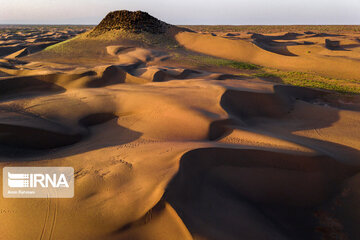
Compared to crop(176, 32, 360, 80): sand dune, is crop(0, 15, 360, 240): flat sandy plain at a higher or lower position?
lower

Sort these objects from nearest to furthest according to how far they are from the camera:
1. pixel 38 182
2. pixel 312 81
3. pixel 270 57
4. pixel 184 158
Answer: pixel 38 182 → pixel 184 158 → pixel 312 81 → pixel 270 57

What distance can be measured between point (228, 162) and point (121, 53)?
1260 cm

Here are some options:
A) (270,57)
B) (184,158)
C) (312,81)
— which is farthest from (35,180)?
(270,57)

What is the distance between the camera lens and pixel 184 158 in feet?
9.75

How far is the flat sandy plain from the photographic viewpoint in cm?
236

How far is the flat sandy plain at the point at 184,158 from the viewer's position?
2.36 m

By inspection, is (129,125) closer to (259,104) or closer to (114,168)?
(114,168)

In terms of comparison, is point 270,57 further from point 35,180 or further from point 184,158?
point 35,180

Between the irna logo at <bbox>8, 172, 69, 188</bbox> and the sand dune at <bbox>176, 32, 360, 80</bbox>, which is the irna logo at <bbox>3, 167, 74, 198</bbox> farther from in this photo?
the sand dune at <bbox>176, 32, 360, 80</bbox>

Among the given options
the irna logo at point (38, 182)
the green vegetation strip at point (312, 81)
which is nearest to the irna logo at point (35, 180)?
the irna logo at point (38, 182)

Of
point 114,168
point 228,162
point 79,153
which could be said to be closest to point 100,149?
point 79,153

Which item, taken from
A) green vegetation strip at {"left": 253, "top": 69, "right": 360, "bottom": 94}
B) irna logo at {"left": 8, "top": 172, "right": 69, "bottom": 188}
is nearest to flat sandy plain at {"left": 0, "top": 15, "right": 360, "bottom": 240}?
irna logo at {"left": 8, "top": 172, "right": 69, "bottom": 188}

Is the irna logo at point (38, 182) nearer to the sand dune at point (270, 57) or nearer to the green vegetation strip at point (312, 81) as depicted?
the green vegetation strip at point (312, 81)

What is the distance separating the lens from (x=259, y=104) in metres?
5.80
